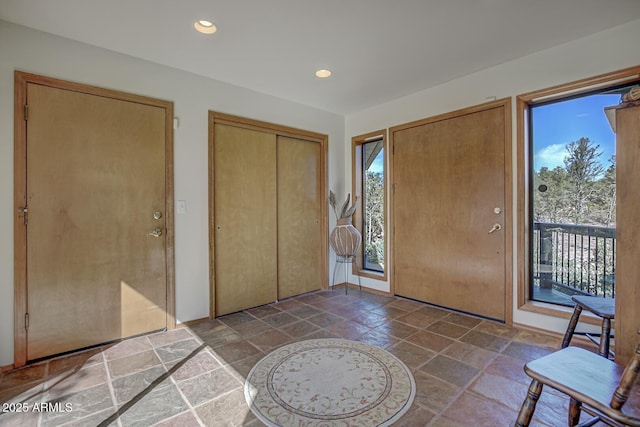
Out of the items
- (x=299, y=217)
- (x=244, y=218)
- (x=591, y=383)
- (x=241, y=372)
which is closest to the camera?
(x=591, y=383)

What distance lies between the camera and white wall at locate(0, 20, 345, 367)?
2.09 m

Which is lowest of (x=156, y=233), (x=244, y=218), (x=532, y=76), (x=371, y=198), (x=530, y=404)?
(x=530, y=404)

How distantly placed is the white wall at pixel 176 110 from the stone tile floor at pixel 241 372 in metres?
0.43

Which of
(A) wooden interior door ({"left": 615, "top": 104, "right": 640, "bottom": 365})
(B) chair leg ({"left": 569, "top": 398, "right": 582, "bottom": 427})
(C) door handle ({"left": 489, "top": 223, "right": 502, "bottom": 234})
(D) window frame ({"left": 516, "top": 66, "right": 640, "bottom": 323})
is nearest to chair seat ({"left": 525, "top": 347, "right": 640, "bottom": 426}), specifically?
(A) wooden interior door ({"left": 615, "top": 104, "right": 640, "bottom": 365})

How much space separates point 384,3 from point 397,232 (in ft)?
7.97

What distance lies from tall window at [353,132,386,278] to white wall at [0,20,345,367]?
806 mm

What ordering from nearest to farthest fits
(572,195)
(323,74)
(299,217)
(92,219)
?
(92,219) → (572,195) → (323,74) → (299,217)

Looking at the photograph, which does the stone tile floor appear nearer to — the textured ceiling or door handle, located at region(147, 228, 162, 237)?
door handle, located at region(147, 228, 162, 237)

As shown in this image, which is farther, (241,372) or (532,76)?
(532,76)

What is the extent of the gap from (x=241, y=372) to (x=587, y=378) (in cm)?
184

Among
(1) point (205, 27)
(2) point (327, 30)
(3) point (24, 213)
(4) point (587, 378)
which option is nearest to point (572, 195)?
(4) point (587, 378)

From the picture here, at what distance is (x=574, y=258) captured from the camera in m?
2.58

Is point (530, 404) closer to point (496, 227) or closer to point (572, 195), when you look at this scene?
point (496, 227)

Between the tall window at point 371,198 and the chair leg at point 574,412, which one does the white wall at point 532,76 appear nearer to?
the tall window at point 371,198
